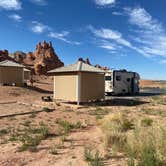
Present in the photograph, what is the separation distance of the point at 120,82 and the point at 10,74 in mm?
11848

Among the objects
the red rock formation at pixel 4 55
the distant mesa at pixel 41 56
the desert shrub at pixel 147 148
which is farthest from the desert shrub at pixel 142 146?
the distant mesa at pixel 41 56

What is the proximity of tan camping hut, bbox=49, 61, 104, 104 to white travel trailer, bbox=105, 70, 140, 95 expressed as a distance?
6356 mm

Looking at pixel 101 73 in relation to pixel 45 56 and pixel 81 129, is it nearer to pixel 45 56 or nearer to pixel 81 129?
pixel 81 129

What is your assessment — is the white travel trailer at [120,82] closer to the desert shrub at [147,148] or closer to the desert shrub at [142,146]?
the desert shrub at [142,146]

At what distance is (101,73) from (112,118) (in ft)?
30.0

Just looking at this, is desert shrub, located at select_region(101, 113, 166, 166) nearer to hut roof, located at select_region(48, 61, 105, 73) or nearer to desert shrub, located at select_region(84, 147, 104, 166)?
desert shrub, located at select_region(84, 147, 104, 166)

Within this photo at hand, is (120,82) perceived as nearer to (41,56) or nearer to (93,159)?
(93,159)

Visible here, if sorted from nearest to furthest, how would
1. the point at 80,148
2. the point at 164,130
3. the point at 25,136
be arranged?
the point at 164,130
the point at 80,148
the point at 25,136

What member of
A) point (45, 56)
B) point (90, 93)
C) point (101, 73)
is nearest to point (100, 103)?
point (90, 93)

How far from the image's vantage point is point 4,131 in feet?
29.8

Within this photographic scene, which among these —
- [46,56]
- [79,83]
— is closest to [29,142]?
[79,83]

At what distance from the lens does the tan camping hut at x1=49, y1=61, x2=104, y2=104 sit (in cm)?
1766

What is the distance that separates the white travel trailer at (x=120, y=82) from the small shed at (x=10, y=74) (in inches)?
402

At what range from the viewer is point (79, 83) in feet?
57.6
